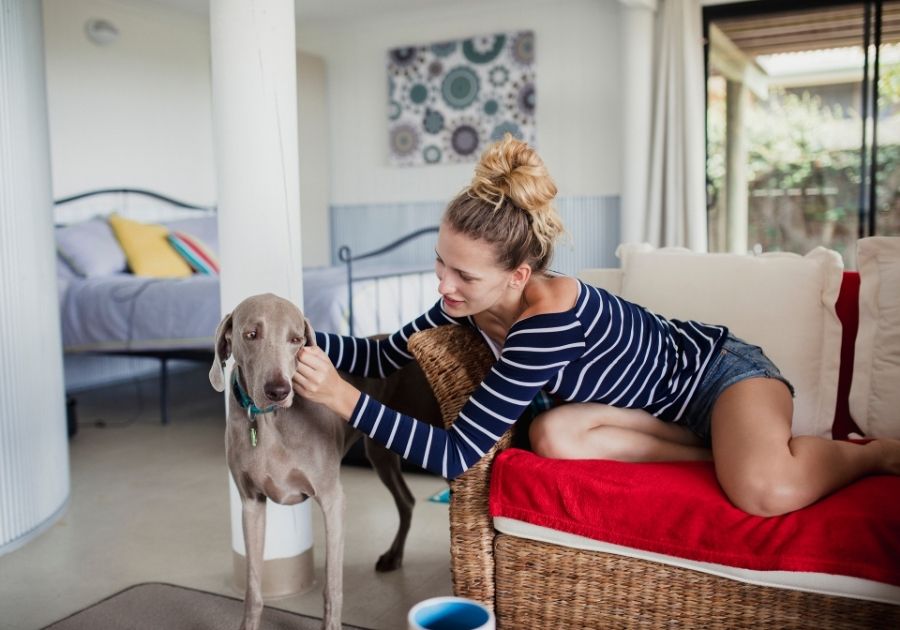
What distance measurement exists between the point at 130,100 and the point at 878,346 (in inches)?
177

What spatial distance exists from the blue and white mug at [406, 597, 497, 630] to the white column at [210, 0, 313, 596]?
104 centimetres

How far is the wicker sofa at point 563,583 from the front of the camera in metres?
1.44

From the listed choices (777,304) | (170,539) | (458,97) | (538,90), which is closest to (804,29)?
(538,90)

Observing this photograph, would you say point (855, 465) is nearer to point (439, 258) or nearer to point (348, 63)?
point (439, 258)

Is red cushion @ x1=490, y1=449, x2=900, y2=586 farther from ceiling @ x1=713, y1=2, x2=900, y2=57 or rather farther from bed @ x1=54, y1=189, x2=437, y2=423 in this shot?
ceiling @ x1=713, y1=2, x2=900, y2=57

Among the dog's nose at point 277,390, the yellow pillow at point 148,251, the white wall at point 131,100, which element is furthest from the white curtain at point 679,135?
the dog's nose at point 277,390

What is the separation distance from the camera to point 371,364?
1.91 meters

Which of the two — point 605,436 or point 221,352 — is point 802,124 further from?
point 221,352

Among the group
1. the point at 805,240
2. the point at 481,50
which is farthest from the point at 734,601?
the point at 481,50

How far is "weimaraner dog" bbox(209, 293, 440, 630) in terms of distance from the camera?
59.3 inches

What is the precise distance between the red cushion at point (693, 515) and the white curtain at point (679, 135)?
3.71 m

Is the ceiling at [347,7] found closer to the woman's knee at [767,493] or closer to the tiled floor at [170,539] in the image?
the tiled floor at [170,539]

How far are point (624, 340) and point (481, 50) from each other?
4.70 metres

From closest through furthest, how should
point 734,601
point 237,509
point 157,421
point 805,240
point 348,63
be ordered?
1. point 734,601
2. point 237,509
3. point 157,421
4. point 805,240
5. point 348,63
